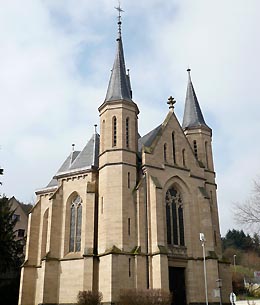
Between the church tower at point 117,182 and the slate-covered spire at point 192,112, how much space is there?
7133 mm

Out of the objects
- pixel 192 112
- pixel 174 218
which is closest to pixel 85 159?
pixel 174 218

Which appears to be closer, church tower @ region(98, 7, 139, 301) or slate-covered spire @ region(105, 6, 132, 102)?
church tower @ region(98, 7, 139, 301)

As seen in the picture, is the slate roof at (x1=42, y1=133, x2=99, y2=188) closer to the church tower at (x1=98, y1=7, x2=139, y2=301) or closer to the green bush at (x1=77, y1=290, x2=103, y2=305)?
the church tower at (x1=98, y1=7, x2=139, y2=301)

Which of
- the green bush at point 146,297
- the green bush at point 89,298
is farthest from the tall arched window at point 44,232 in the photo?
the green bush at point 146,297

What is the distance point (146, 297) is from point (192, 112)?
2039cm

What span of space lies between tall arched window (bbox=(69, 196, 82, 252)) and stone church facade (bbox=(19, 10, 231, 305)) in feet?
0.26

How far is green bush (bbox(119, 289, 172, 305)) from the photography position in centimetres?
2438

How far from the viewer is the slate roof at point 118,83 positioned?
33.2 meters

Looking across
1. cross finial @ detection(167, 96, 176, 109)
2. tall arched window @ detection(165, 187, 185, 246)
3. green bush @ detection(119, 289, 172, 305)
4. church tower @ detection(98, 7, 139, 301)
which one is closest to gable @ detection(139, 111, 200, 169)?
cross finial @ detection(167, 96, 176, 109)

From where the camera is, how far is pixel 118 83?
112 ft

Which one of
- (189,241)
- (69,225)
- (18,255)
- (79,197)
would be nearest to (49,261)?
(69,225)

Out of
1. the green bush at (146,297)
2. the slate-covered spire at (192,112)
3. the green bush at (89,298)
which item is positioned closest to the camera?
the green bush at (146,297)

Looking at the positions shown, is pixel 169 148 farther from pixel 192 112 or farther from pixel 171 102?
pixel 192 112

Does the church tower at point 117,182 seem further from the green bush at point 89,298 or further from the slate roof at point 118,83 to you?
the green bush at point 89,298
